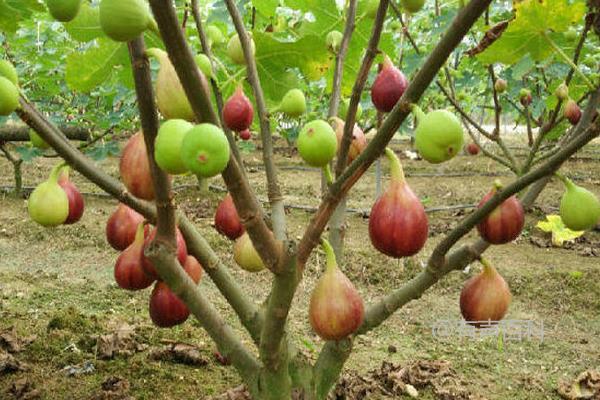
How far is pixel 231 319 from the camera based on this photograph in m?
3.01

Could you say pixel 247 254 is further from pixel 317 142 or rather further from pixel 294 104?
pixel 317 142

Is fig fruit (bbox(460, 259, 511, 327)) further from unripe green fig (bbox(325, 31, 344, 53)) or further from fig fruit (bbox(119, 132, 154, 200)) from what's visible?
fig fruit (bbox(119, 132, 154, 200))

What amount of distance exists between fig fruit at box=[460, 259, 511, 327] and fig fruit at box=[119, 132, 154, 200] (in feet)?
2.61

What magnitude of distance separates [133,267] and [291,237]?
1429 millimetres

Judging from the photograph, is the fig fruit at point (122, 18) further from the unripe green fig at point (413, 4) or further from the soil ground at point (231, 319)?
the soil ground at point (231, 319)

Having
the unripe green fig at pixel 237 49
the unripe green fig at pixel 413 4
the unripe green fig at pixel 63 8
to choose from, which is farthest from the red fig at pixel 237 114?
the unripe green fig at pixel 63 8

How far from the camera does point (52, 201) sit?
1262 millimetres

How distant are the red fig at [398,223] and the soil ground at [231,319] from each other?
3.89ft

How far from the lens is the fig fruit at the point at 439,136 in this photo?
2.88ft

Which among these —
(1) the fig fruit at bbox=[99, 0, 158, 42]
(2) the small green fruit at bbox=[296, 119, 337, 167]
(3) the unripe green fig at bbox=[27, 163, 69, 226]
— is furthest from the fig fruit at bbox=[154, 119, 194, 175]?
(3) the unripe green fig at bbox=[27, 163, 69, 226]

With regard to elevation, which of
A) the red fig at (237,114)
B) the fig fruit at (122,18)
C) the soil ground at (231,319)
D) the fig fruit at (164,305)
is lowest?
the soil ground at (231,319)

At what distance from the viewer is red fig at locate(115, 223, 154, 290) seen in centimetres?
133

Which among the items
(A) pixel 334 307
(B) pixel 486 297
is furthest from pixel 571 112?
(A) pixel 334 307

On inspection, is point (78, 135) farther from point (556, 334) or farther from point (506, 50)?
point (506, 50)
